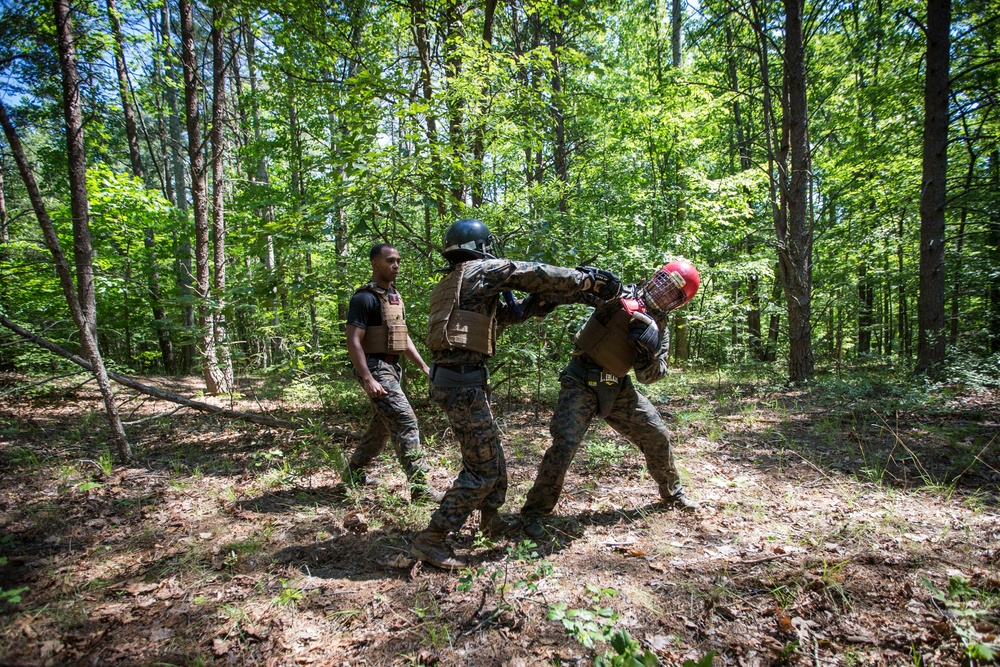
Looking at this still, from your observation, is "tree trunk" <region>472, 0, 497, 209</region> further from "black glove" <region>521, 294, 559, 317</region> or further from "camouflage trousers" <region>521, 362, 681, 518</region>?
"camouflage trousers" <region>521, 362, 681, 518</region>

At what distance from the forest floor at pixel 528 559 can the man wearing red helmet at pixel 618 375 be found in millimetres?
435

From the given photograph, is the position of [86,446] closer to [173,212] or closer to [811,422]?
[173,212]

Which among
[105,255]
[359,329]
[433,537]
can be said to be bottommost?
[433,537]

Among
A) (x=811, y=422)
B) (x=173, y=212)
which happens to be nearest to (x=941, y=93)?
(x=811, y=422)

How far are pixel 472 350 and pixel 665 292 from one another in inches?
55.1

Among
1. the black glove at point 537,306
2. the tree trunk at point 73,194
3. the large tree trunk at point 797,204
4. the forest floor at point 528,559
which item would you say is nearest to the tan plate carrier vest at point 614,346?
the black glove at point 537,306

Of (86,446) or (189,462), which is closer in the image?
(189,462)

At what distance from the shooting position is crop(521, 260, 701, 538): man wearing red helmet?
3094 millimetres

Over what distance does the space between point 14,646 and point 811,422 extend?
289 inches

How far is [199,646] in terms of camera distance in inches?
90.0

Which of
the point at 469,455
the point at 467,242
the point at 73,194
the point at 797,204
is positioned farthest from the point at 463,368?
the point at 797,204

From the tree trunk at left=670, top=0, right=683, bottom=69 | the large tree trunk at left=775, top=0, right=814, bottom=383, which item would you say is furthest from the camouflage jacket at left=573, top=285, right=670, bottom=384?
the tree trunk at left=670, top=0, right=683, bottom=69

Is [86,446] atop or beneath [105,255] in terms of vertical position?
beneath

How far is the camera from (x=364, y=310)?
3.92 meters
